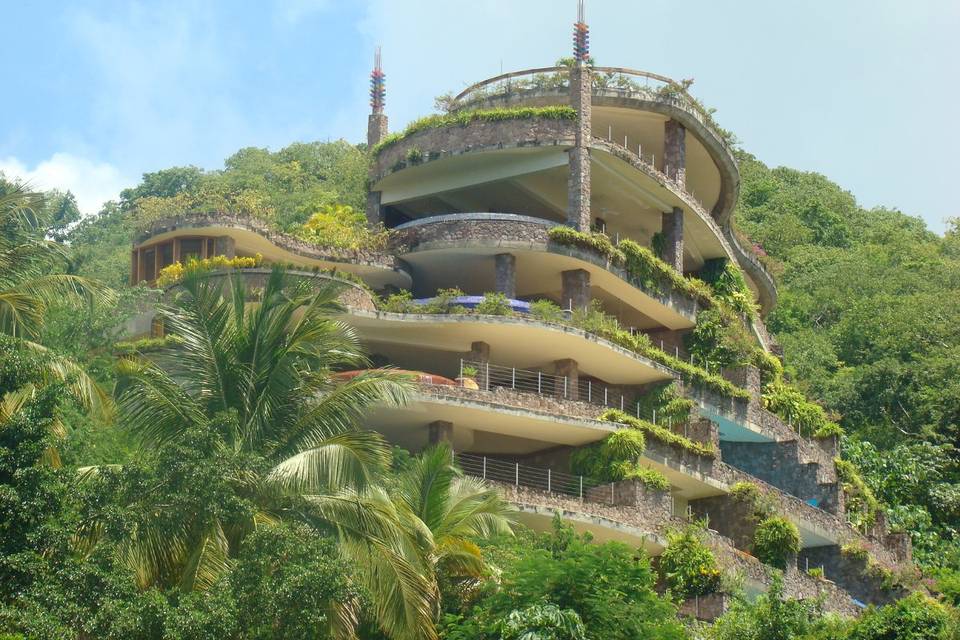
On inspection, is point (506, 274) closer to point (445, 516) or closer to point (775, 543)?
point (775, 543)

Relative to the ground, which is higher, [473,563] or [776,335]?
[776,335]

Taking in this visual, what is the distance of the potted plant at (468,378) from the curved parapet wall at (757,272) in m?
17.8

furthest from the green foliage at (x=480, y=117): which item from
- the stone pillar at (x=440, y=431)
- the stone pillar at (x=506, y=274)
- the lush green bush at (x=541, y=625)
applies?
the lush green bush at (x=541, y=625)

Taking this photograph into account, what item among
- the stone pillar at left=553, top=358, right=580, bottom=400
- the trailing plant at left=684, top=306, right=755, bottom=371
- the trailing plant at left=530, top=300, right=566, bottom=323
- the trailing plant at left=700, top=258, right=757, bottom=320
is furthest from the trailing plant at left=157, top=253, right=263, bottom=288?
the trailing plant at left=700, top=258, right=757, bottom=320

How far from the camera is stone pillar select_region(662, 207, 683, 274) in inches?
2223

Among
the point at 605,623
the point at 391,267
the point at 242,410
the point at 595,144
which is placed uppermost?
the point at 595,144

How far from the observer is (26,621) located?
92.6 feet

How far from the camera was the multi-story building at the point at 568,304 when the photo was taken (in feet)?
156

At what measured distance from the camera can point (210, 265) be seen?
156 feet

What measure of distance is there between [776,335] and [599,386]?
32.6 m

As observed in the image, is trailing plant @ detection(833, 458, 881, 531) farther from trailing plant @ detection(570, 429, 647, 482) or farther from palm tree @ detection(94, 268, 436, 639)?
palm tree @ detection(94, 268, 436, 639)

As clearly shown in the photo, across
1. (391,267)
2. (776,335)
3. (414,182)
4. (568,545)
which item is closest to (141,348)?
(391,267)

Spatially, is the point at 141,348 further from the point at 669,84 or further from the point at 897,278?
the point at 897,278

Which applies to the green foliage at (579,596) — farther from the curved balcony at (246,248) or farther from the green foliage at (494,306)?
the curved balcony at (246,248)
